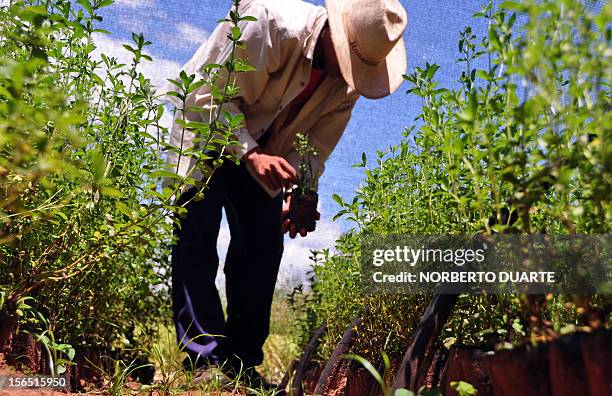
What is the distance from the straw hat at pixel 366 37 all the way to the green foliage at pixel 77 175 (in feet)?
1.87

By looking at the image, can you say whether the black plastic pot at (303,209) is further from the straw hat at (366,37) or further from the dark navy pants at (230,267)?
the straw hat at (366,37)

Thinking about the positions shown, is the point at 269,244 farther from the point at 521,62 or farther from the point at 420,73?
the point at 521,62

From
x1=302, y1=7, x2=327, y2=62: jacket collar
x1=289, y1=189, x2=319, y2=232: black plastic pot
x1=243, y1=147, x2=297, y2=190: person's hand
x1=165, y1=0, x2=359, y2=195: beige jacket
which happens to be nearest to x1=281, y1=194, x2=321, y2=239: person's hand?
x1=289, y1=189, x2=319, y2=232: black plastic pot

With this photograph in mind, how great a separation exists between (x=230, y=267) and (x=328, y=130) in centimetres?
95

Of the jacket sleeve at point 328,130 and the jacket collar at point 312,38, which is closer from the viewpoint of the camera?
the jacket collar at point 312,38

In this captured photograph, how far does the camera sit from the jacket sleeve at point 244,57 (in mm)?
2729

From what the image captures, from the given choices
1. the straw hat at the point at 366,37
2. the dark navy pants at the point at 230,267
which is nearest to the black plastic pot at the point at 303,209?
the dark navy pants at the point at 230,267

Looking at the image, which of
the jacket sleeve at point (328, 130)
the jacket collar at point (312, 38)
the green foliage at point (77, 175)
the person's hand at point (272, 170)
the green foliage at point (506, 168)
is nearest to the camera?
the green foliage at point (506, 168)

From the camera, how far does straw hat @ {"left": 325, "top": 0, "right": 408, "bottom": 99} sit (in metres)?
2.65

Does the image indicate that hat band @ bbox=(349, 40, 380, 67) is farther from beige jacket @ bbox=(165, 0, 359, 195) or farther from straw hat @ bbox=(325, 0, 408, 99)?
beige jacket @ bbox=(165, 0, 359, 195)

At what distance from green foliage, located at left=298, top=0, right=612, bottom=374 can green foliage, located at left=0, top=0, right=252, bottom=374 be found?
0.62 meters

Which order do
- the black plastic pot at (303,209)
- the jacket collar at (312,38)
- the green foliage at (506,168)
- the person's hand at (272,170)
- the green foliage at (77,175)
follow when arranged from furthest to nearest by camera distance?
the jacket collar at (312,38), the black plastic pot at (303,209), the person's hand at (272,170), the green foliage at (77,175), the green foliage at (506,168)

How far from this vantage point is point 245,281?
3346 millimetres

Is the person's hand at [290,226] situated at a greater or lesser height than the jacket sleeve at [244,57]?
lesser
